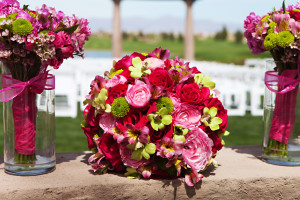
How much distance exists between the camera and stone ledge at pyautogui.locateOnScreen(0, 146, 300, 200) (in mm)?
1649

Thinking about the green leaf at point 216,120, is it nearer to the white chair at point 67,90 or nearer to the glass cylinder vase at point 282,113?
the glass cylinder vase at point 282,113

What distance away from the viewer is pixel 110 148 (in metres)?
1.75

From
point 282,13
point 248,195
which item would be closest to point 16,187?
point 248,195

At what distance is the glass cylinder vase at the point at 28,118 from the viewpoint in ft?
5.51

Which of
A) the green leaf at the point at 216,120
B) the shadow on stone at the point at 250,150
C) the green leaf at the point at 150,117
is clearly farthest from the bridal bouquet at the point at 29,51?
the shadow on stone at the point at 250,150

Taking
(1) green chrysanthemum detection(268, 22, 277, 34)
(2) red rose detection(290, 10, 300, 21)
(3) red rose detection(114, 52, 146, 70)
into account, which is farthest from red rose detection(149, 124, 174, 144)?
(2) red rose detection(290, 10, 300, 21)

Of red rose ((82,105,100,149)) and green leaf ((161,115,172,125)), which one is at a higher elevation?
green leaf ((161,115,172,125))

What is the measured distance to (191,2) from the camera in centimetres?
1295

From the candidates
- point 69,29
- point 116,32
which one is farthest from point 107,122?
point 116,32

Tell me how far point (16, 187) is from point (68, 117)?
5.40m

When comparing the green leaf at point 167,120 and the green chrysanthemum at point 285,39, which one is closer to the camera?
the green leaf at point 167,120

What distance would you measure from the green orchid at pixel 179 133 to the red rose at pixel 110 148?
0.27m

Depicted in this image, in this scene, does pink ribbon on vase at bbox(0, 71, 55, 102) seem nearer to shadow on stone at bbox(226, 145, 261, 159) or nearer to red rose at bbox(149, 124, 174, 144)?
red rose at bbox(149, 124, 174, 144)

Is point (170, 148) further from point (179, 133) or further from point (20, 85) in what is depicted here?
point (20, 85)
